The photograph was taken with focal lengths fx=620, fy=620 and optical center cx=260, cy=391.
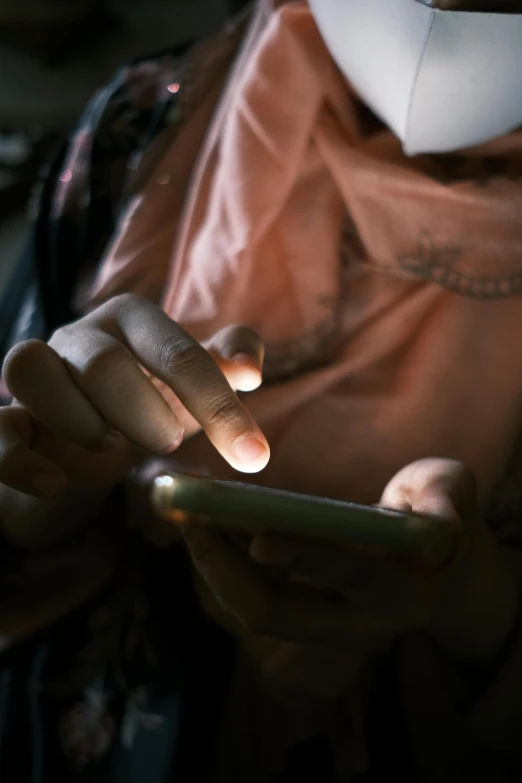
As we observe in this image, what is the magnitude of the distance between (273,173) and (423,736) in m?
0.55

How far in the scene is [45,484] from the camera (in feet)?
1.40

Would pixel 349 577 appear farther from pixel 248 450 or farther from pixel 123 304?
pixel 123 304

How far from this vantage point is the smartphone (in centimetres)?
32

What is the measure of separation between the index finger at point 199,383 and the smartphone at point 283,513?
68 mm

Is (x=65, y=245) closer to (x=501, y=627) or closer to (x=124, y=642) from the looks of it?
(x=124, y=642)

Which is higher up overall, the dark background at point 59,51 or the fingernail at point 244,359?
the dark background at point 59,51

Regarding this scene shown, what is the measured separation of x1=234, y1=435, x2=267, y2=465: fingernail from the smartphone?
0.21 feet

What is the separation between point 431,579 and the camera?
0.42m

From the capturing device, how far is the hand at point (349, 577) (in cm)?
39

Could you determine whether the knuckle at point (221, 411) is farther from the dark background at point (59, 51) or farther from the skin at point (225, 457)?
the dark background at point (59, 51)

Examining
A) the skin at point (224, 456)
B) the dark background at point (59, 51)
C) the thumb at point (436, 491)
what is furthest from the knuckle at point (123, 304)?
the dark background at point (59, 51)

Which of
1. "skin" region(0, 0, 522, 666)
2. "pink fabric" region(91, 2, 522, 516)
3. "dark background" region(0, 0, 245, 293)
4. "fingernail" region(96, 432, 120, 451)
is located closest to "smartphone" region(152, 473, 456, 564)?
"skin" region(0, 0, 522, 666)

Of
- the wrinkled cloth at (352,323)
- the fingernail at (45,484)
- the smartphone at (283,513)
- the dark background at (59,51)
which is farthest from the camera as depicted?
the dark background at (59,51)

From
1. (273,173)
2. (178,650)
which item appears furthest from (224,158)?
(178,650)
